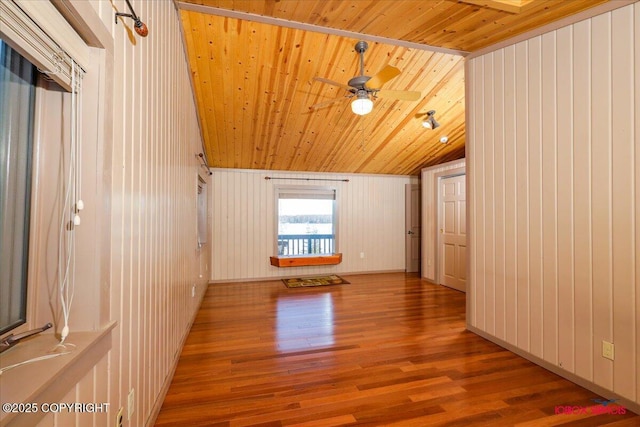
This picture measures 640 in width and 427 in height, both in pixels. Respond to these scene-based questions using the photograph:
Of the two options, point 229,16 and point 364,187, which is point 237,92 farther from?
point 364,187

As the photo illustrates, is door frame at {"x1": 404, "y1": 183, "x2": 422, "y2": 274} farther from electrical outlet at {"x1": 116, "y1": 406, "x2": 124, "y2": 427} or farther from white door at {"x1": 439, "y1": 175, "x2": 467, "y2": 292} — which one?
electrical outlet at {"x1": 116, "y1": 406, "x2": 124, "y2": 427}

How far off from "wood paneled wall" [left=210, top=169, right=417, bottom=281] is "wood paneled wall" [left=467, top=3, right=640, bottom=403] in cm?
334

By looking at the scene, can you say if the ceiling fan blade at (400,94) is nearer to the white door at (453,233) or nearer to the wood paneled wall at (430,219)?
the white door at (453,233)

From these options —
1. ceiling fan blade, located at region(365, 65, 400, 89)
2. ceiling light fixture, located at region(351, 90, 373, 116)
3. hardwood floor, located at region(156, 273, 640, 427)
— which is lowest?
hardwood floor, located at region(156, 273, 640, 427)

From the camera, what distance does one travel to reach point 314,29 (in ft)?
8.62

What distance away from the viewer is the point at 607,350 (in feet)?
6.57

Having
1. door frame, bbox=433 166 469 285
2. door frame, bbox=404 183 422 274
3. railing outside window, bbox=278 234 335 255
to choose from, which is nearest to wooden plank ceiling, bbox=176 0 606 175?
door frame, bbox=433 166 469 285

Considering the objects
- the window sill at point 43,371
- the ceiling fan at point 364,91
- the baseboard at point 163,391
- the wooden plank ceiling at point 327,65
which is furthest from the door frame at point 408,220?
the window sill at point 43,371

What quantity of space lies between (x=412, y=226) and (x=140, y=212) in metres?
5.84

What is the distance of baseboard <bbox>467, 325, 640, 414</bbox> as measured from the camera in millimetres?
1898

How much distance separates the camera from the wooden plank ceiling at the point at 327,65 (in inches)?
93.3

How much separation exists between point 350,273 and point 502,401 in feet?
13.8

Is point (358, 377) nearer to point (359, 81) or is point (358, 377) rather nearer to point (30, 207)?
point (30, 207)

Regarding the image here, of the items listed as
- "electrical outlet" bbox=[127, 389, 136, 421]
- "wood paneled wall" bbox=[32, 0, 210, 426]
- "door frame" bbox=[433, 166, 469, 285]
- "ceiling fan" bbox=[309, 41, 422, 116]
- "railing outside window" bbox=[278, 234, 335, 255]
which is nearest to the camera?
"wood paneled wall" bbox=[32, 0, 210, 426]
